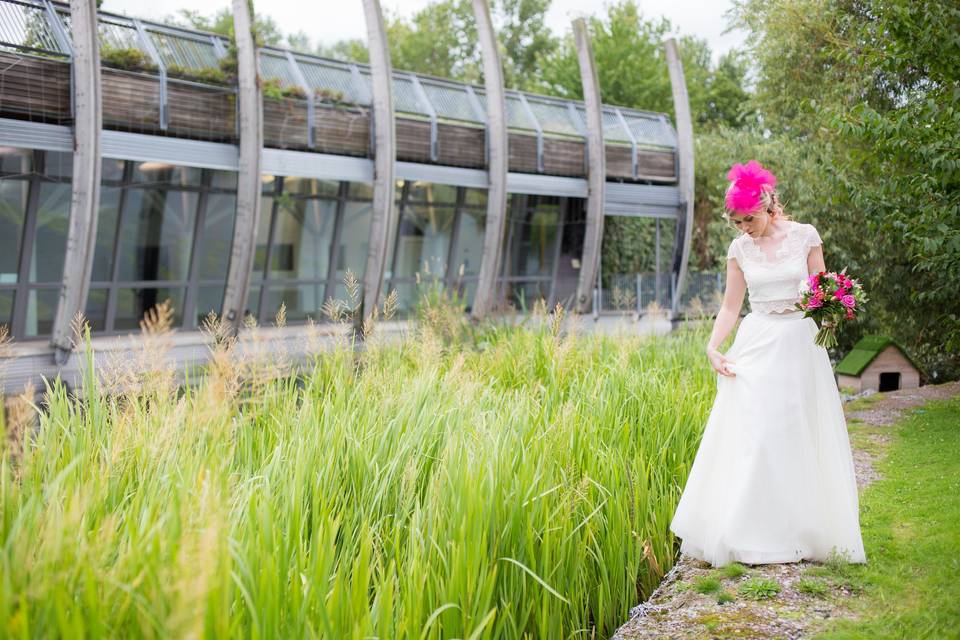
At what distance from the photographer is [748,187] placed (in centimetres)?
455

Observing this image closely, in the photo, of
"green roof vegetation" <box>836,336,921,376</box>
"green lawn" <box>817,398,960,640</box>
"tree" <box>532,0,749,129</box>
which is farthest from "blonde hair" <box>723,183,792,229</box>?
"tree" <box>532,0,749,129</box>

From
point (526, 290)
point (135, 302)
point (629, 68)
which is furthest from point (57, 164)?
point (629, 68)

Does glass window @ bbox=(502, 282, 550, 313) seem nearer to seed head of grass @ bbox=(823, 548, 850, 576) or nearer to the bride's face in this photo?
the bride's face

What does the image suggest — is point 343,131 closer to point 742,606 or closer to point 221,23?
point 742,606

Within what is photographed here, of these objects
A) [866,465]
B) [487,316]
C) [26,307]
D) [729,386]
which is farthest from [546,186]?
[729,386]

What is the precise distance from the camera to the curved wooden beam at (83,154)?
1073cm

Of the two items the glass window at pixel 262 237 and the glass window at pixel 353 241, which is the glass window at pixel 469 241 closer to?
the glass window at pixel 353 241

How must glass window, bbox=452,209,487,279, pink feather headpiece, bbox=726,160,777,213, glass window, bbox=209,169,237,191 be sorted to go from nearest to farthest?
pink feather headpiece, bbox=726,160,777,213 → glass window, bbox=209,169,237,191 → glass window, bbox=452,209,487,279

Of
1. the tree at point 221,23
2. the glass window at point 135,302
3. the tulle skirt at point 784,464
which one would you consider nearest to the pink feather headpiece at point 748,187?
the tulle skirt at point 784,464

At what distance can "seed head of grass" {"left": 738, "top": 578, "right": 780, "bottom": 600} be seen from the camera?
4117 mm

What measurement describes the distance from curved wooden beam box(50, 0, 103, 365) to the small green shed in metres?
10.3

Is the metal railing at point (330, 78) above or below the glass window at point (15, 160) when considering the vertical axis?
above

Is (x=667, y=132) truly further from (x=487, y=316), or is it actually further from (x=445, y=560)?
(x=445, y=560)

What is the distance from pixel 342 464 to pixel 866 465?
202 inches
